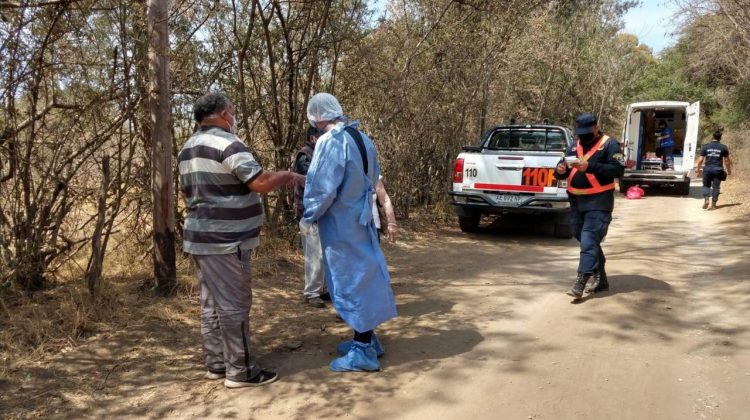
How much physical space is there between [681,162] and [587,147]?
13094 millimetres

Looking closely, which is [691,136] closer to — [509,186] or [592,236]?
[509,186]

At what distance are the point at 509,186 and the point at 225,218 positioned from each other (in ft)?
19.3

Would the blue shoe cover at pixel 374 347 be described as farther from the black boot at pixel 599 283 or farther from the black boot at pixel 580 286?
the black boot at pixel 599 283

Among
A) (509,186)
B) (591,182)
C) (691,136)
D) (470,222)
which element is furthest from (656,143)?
(591,182)

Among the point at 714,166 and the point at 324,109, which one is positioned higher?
the point at 324,109

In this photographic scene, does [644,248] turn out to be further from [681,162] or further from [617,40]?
[617,40]

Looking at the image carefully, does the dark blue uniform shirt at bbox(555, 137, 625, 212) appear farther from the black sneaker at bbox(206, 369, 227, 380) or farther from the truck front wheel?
the truck front wheel

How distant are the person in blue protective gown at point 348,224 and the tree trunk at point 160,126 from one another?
63.3 inches

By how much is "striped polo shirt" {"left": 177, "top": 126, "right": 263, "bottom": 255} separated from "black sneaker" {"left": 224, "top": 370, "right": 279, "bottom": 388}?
0.83m

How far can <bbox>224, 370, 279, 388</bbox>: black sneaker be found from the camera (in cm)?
357

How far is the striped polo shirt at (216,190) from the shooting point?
133 inches

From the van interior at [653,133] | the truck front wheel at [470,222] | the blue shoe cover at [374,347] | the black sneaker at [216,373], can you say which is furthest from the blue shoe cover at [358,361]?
the van interior at [653,133]

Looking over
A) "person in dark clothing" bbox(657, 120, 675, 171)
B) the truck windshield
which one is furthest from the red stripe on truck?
"person in dark clothing" bbox(657, 120, 675, 171)

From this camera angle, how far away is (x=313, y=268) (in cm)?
532
